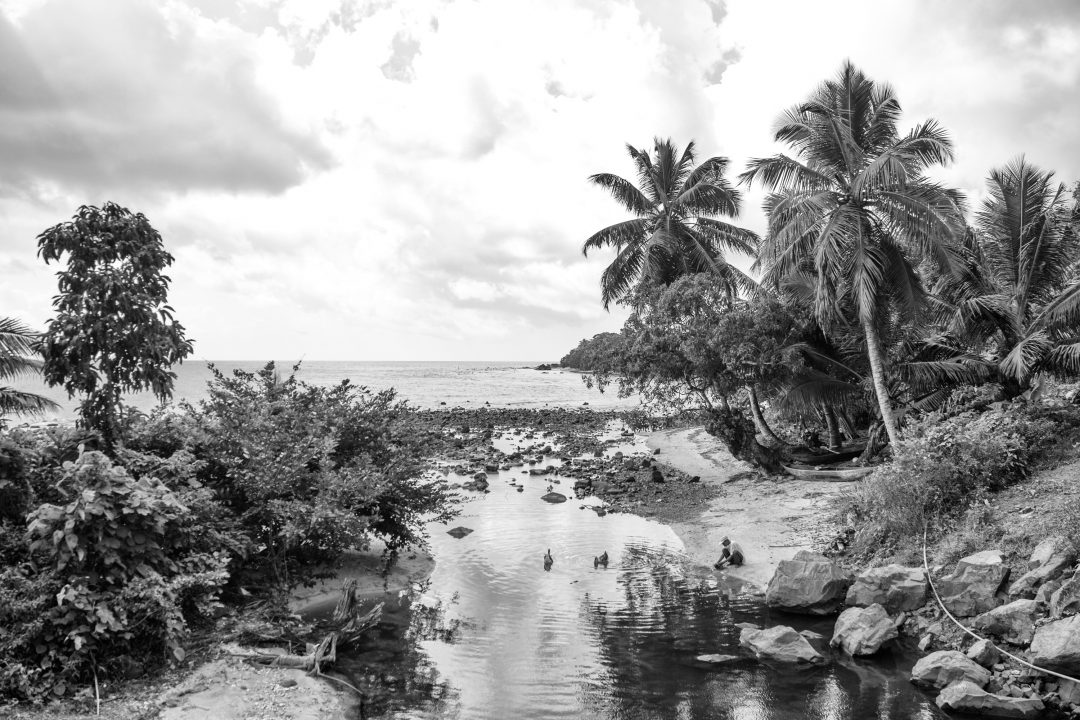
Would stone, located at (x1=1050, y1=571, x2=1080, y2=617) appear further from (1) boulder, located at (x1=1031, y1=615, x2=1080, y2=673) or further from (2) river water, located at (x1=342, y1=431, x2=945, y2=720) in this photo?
(2) river water, located at (x1=342, y1=431, x2=945, y2=720)

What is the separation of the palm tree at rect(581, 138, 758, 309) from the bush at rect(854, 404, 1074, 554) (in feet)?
48.6

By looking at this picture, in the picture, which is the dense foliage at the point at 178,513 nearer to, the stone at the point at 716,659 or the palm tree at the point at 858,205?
the stone at the point at 716,659

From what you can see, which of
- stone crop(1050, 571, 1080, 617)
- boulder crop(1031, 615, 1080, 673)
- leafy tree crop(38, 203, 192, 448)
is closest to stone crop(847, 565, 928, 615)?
stone crop(1050, 571, 1080, 617)

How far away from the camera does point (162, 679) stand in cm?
848

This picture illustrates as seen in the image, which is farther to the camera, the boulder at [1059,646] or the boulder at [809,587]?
the boulder at [809,587]

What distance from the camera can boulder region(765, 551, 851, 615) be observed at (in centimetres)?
1195

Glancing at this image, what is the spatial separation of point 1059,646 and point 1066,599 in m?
1.13

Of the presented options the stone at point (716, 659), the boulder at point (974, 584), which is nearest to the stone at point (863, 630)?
the boulder at point (974, 584)

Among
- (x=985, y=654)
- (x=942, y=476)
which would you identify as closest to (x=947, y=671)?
(x=985, y=654)

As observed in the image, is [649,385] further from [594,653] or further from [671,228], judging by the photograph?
[594,653]

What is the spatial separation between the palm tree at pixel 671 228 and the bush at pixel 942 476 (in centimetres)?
1482

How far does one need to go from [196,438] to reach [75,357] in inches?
101

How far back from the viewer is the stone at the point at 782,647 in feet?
32.9

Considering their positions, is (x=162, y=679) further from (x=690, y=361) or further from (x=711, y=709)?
(x=690, y=361)
